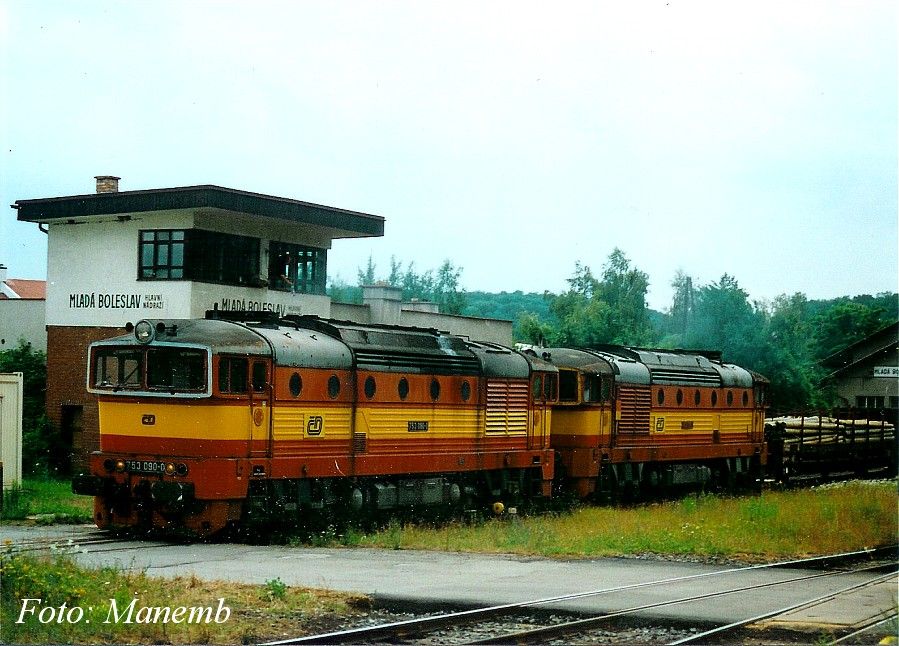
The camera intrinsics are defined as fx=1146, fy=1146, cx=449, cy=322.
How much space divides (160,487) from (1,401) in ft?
29.6

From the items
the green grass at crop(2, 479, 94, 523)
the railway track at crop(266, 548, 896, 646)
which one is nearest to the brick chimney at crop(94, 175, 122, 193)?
the green grass at crop(2, 479, 94, 523)

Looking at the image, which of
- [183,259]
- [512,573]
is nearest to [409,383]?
[512,573]

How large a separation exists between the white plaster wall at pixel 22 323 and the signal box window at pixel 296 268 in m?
8.40

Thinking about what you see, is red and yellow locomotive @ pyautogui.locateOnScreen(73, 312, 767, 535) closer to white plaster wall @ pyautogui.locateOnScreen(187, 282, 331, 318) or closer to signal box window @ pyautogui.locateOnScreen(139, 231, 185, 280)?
white plaster wall @ pyautogui.locateOnScreen(187, 282, 331, 318)

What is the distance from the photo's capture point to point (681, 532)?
805 inches

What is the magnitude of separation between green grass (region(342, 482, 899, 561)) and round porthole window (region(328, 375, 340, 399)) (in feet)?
8.06

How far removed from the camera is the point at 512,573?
52.7 feet

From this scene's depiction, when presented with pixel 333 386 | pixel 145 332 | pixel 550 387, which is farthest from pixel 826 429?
pixel 145 332

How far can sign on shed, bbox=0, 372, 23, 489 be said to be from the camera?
82.3 ft

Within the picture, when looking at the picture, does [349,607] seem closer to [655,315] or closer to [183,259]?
[183,259]

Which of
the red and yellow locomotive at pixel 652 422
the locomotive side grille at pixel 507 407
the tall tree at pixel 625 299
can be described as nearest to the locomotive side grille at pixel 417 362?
the locomotive side grille at pixel 507 407

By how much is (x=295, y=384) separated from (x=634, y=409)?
12.6 m

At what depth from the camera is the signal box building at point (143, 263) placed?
31578 millimetres

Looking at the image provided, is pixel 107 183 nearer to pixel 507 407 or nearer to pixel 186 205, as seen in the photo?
pixel 186 205
